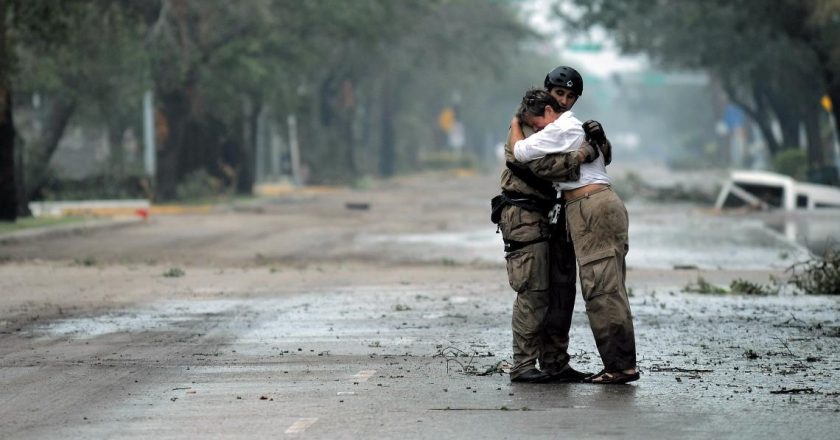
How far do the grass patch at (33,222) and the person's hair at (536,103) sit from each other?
17680 mm

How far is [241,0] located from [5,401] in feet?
111

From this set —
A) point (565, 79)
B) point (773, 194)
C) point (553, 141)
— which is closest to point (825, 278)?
point (565, 79)

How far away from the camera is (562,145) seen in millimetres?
9242

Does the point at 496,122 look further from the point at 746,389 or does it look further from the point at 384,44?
the point at 746,389

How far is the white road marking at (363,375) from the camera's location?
9.43 meters

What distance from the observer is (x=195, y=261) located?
21641 millimetres

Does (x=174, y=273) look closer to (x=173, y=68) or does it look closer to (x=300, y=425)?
(x=300, y=425)

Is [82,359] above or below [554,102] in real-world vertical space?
below

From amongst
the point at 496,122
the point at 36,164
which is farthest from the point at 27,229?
the point at 496,122

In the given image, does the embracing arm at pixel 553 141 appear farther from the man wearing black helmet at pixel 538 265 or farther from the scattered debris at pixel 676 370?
the scattered debris at pixel 676 370

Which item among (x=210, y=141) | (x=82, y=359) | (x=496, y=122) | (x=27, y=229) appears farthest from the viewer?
(x=496, y=122)

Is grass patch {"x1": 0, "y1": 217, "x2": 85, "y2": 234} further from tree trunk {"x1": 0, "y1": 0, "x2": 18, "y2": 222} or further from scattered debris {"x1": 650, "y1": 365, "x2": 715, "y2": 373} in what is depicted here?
scattered debris {"x1": 650, "y1": 365, "x2": 715, "y2": 373}

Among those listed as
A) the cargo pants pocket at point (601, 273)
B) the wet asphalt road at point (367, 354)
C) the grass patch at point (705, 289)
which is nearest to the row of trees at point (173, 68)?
the wet asphalt road at point (367, 354)

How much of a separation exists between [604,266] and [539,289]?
0.41 metres
